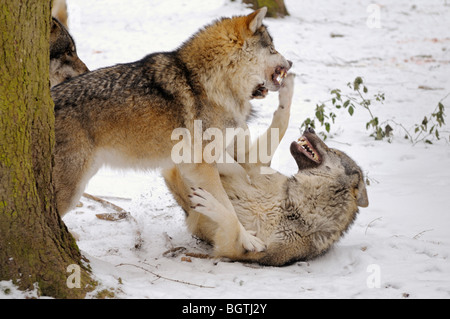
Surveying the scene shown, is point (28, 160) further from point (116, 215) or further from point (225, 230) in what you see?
point (116, 215)

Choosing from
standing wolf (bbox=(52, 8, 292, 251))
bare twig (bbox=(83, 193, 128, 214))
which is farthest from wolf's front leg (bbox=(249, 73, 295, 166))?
bare twig (bbox=(83, 193, 128, 214))

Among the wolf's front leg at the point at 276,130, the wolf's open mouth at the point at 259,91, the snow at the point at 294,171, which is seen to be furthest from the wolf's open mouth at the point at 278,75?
the snow at the point at 294,171

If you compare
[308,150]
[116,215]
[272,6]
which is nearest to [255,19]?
[308,150]

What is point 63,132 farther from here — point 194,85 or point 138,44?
point 138,44

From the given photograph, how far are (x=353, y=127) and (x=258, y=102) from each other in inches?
60.1

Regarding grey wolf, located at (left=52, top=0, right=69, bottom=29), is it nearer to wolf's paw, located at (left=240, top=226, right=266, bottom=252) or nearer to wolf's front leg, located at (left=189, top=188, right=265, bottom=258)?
wolf's front leg, located at (left=189, top=188, right=265, bottom=258)

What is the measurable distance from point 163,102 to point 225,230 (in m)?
1.11

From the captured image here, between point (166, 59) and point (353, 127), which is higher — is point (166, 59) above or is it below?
above

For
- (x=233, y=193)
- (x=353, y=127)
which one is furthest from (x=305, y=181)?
(x=353, y=127)

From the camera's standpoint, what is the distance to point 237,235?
3.96 m

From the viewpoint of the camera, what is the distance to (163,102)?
395 centimetres

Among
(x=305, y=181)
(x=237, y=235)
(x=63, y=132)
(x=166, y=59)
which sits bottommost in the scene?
(x=237, y=235)

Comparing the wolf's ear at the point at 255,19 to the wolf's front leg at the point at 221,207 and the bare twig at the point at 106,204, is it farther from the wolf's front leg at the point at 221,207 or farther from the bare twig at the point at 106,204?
the bare twig at the point at 106,204
